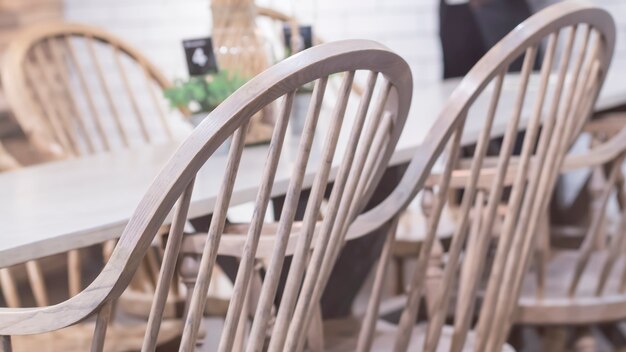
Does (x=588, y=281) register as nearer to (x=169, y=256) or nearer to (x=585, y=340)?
(x=585, y=340)

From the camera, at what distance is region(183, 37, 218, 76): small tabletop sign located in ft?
5.96

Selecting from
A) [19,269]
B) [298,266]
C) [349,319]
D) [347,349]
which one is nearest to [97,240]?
[298,266]

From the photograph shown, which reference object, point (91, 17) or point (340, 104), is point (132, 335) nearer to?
point (340, 104)

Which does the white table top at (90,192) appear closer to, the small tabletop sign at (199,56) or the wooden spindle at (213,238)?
the small tabletop sign at (199,56)

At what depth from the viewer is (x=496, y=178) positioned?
54.5 inches

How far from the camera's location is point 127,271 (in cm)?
90

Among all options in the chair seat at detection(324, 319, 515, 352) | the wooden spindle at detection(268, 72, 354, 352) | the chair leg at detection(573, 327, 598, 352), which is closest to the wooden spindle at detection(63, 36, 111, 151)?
the chair seat at detection(324, 319, 515, 352)

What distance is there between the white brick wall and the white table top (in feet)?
4.83

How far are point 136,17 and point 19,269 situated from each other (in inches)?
46.7

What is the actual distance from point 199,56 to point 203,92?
77 millimetres

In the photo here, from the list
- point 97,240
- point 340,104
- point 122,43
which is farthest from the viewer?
point 122,43

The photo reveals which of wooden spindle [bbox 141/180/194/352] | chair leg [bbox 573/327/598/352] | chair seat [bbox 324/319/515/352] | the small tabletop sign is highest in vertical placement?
wooden spindle [bbox 141/180/194/352]

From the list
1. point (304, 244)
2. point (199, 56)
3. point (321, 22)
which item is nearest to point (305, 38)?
point (199, 56)

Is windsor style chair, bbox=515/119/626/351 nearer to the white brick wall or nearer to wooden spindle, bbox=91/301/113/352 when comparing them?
wooden spindle, bbox=91/301/113/352
